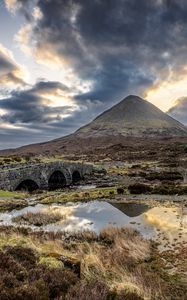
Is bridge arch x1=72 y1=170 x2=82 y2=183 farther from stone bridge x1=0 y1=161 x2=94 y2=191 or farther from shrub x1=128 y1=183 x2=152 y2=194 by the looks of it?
shrub x1=128 y1=183 x2=152 y2=194

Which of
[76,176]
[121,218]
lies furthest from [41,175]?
[121,218]

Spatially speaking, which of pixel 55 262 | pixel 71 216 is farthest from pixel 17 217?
pixel 55 262

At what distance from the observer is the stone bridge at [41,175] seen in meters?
39.5

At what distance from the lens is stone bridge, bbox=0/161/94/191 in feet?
130

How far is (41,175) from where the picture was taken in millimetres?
49094

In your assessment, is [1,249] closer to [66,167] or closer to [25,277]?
[25,277]

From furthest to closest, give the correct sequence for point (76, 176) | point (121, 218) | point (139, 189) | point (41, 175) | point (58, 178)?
1. point (76, 176)
2. point (58, 178)
3. point (41, 175)
4. point (139, 189)
5. point (121, 218)

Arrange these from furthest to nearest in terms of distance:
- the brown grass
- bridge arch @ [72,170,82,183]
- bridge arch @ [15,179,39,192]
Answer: bridge arch @ [72,170,82,183], bridge arch @ [15,179,39,192], the brown grass

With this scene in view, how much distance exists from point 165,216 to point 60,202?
12.1 m

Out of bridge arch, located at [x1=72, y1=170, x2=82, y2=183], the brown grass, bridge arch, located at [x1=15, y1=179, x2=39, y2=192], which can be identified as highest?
bridge arch, located at [x1=72, y1=170, x2=82, y2=183]

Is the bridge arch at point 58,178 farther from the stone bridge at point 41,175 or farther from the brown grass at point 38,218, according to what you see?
the brown grass at point 38,218

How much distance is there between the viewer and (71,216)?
26.8 m

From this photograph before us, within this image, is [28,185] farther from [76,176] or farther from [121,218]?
[121,218]

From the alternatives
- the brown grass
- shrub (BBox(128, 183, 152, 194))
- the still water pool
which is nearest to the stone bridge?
the still water pool
